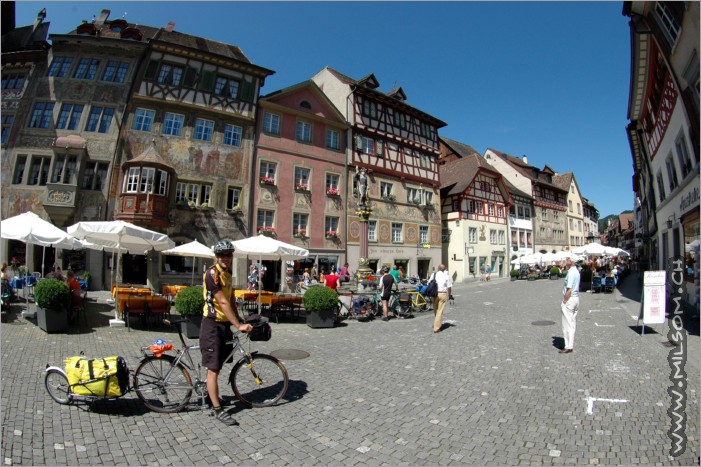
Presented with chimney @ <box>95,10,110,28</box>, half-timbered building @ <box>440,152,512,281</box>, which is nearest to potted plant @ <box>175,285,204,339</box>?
chimney @ <box>95,10,110,28</box>

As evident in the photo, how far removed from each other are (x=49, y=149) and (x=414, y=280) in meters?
21.9

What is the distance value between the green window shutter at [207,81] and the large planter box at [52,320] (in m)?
16.8

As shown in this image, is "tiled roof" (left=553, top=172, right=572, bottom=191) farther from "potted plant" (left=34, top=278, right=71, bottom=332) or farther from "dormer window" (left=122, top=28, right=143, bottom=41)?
"potted plant" (left=34, top=278, right=71, bottom=332)

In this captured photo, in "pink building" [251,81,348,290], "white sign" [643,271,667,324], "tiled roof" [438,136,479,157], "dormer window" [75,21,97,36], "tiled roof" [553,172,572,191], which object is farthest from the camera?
"tiled roof" [553,172,572,191]

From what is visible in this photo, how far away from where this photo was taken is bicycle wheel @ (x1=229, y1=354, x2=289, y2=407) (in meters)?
4.79

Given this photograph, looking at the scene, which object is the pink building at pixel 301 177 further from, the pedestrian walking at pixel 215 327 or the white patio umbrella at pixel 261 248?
the pedestrian walking at pixel 215 327

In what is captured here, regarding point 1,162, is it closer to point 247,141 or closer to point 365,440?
point 247,141

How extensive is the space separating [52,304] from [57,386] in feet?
16.7

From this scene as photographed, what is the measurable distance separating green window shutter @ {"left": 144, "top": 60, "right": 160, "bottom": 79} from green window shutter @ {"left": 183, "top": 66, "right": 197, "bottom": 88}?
4.93 feet

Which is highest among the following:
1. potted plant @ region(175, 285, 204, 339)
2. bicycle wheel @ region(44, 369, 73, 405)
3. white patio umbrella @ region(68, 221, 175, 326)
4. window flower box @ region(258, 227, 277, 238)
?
window flower box @ region(258, 227, 277, 238)

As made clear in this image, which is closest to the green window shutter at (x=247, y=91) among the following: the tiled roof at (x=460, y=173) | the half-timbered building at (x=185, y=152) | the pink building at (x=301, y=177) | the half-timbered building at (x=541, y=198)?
the half-timbered building at (x=185, y=152)

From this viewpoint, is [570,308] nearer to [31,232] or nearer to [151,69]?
[31,232]

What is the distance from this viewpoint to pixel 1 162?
1847 cm

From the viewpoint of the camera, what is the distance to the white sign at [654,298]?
29.8 feet
